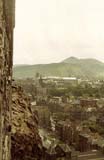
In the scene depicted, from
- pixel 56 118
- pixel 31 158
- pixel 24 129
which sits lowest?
pixel 56 118

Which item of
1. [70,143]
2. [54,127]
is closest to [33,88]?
[54,127]

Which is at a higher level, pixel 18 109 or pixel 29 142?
pixel 18 109

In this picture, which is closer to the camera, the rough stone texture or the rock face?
the rough stone texture

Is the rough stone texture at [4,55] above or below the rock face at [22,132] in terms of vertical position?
above

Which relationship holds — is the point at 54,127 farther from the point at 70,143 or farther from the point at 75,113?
the point at 75,113

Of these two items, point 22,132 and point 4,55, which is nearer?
point 4,55

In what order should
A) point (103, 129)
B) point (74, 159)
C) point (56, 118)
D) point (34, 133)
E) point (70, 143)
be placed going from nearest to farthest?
point (34, 133) < point (74, 159) < point (70, 143) < point (103, 129) < point (56, 118)

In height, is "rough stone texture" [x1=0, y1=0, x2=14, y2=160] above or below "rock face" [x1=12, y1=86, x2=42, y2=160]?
above

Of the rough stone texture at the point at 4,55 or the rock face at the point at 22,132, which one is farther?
the rock face at the point at 22,132
